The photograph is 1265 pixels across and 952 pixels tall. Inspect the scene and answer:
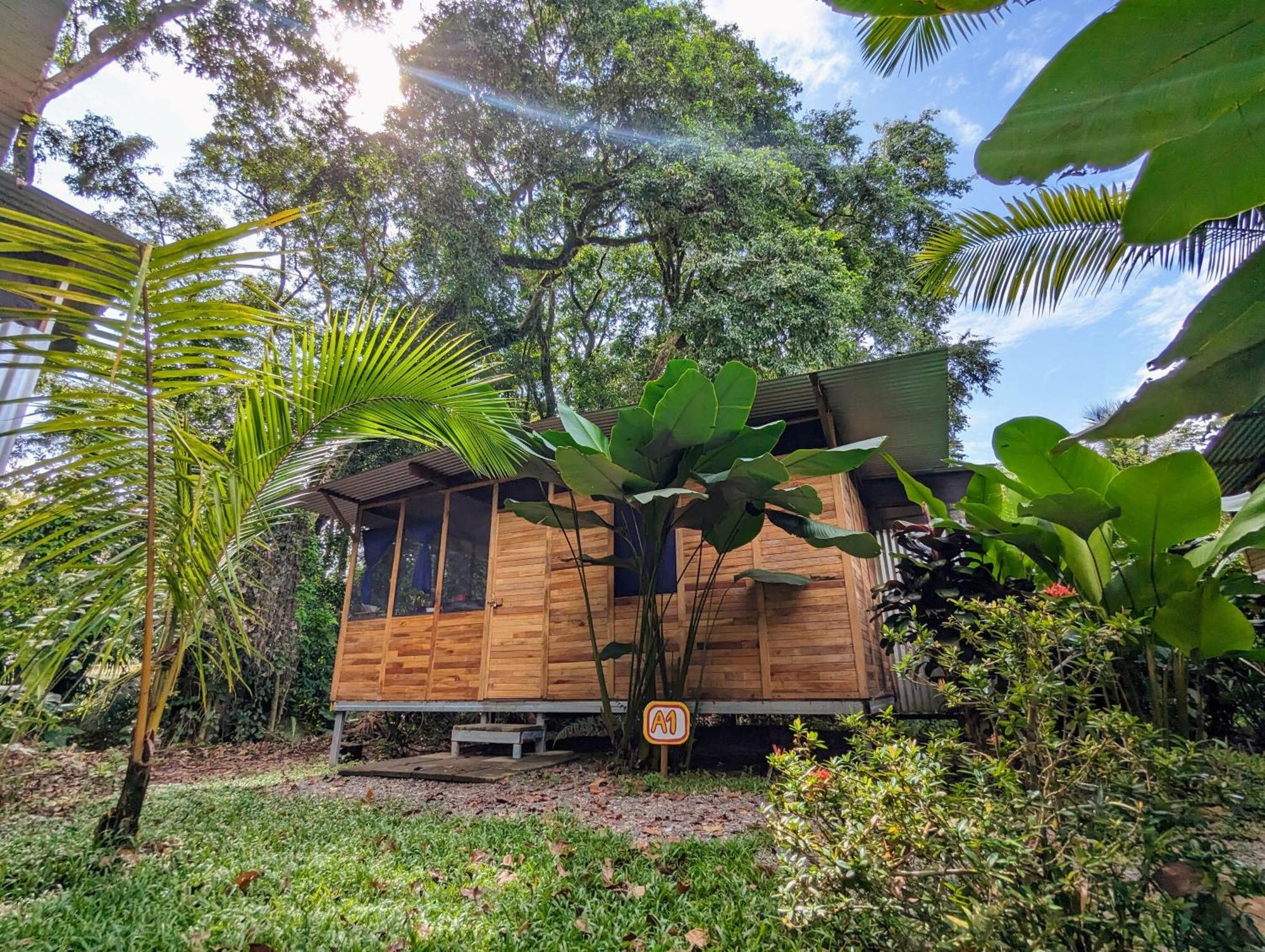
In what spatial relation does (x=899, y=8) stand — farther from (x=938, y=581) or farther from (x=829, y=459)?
(x=938, y=581)

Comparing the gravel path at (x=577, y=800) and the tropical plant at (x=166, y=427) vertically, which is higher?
the tropical plant at (x=166, y=427)

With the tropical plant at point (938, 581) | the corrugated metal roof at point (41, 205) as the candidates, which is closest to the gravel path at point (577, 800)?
the tropical plant at point (938, 581)

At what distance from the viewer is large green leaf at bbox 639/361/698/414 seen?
13.6 feet

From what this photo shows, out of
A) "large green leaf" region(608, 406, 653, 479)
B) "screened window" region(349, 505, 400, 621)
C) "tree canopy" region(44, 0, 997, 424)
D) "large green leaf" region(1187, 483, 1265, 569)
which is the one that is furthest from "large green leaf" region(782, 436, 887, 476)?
"tree canopy" region(44, 0, 997, 424)

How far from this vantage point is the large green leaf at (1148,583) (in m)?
2.02

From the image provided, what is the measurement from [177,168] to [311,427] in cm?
1423

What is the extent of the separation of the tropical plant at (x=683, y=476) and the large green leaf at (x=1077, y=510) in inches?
70.5

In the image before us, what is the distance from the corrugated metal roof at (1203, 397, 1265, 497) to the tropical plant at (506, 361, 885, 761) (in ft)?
11.6

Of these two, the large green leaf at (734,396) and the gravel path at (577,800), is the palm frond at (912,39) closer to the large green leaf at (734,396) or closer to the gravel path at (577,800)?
the large green leaf at (734,396)

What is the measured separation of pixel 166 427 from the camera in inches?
76.1

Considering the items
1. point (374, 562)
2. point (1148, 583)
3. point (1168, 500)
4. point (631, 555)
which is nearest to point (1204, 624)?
point (1148, 583)

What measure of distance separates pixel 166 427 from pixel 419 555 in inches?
208

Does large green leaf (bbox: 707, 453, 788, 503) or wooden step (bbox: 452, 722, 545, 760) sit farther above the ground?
large green leaf (bbox: 707, 453, 788, 503)

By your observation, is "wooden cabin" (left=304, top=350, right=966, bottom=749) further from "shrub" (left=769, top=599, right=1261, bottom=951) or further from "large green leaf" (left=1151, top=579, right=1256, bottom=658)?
"shrub" (left=769, top=599, right=1261, bottom=951)
